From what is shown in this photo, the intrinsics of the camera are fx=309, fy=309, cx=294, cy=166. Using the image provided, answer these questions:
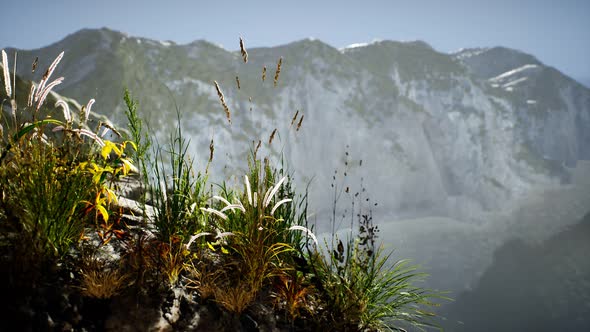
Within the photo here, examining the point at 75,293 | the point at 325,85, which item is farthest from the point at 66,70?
the point at 75,293

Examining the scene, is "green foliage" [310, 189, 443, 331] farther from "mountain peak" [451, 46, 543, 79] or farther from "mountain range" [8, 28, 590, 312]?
"mountain peak" [451, 46, 543, 79]

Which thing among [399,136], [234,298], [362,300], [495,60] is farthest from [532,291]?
[495,60]

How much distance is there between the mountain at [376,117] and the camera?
28.3 metres

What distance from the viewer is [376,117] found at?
3744 cm

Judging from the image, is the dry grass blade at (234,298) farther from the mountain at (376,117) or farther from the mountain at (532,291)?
the mountain at (532,291)

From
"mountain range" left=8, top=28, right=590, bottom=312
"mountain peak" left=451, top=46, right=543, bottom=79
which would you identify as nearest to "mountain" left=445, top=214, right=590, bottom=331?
"mountain range" left=8, top=28, right=590, bottom=312

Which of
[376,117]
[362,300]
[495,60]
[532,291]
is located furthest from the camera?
[495,60]

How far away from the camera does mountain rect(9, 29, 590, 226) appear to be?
28297 millimetres

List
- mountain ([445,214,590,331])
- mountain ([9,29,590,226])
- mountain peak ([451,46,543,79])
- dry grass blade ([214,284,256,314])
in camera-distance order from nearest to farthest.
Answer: dry grass blade ([214,284,256,314]) < mountain ([445,214,590,331]) < mountain ([9,29,590,226]) < mountain peak ([451,46,543,79])

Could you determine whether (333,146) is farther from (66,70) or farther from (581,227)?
(581,227)

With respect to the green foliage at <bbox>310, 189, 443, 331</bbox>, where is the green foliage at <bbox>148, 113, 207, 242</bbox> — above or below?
above

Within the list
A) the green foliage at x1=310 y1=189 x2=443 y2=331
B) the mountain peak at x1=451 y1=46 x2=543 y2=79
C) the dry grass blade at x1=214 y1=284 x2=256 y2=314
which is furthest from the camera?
the mountain peak at x1=451 y1=46 x2=543 y2=79

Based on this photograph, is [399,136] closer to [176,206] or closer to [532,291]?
[532,291]

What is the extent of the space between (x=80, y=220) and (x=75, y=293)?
0.38 m
